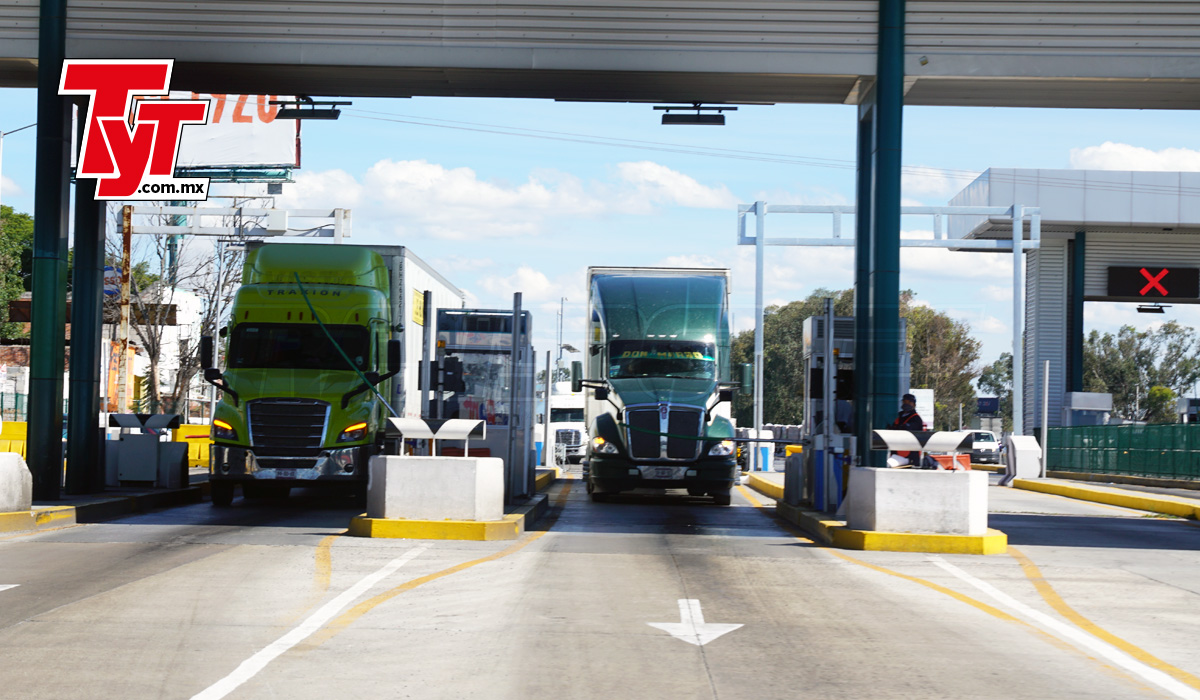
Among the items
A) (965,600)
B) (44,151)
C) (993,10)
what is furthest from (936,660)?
(44,151)

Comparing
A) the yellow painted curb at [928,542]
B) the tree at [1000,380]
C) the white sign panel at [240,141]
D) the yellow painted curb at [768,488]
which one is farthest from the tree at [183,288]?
the tree at [1000,380]

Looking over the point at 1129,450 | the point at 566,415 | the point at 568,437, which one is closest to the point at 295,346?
the point at 1129,450

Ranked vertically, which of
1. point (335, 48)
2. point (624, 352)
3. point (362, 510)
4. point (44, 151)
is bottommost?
point (362, 510)

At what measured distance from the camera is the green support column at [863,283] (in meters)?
17.8

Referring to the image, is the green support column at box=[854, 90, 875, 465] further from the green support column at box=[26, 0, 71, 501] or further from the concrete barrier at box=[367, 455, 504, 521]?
the green support column at box=[26, 0, 71, 501]

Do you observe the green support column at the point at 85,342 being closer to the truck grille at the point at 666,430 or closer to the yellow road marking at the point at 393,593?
the yellow road marking at the point at 393,593

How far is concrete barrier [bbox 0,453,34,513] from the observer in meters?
15.3

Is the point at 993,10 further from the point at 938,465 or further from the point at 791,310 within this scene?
the point at 791,310

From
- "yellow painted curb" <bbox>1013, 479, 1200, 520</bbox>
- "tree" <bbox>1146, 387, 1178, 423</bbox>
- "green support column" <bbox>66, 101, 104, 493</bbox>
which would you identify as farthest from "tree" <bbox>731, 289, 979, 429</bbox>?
"green support column" <bbox>66, 101, 104, 493</bbox>

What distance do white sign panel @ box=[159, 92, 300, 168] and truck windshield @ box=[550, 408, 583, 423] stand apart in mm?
12873

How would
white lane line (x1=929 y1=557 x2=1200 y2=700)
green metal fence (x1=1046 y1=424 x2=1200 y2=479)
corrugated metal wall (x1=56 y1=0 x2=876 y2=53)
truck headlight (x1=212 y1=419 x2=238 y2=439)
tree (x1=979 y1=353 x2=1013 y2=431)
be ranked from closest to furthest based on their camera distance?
white lane line (x1=929 y1=557 x2=1200 y2=700)
corrugated metal wall (x1=56 y1=0 x2=876 y2=53)
truck headlight (x1=212 y1=419 x2=238 y2=439)
green metal fence (x1=1046 y1=424 x2=1200 y2=479)
tree (x1=979 y1=353 x2=1013 y2=431)

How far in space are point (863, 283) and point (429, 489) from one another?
712cm

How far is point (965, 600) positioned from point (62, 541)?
31.1 ft

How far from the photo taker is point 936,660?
26.2ft
